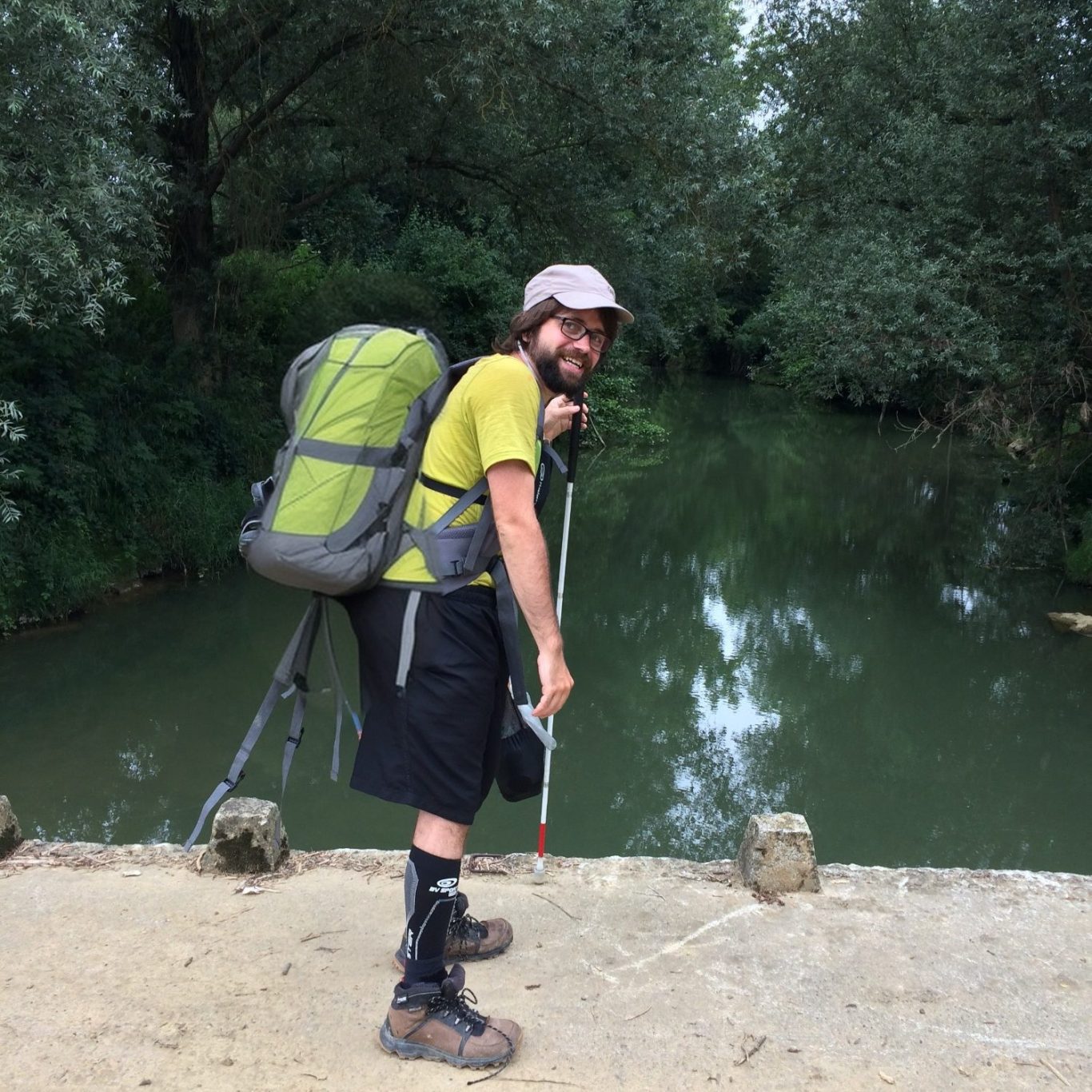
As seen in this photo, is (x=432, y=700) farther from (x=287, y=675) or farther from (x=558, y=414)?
(x=558, y=414)

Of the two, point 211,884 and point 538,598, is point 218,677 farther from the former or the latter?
point 538,598

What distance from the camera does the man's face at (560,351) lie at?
8.18 feet

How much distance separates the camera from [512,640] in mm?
2441

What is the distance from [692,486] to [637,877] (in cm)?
1560

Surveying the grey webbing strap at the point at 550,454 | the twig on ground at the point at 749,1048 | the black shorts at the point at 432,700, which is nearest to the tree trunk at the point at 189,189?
the grey webbing strap at the point at 550,454

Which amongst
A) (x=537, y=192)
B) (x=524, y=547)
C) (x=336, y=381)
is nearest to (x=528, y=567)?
(x=524, y=547)

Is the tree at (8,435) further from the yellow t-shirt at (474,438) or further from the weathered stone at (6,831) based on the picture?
the yellow t-shirt at (474,438)

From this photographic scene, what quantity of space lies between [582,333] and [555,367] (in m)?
0.11

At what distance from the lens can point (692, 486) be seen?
61.6 ft

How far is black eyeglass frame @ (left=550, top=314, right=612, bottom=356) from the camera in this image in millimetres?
2488

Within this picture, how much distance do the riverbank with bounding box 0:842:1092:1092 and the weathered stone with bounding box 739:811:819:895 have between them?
6cm

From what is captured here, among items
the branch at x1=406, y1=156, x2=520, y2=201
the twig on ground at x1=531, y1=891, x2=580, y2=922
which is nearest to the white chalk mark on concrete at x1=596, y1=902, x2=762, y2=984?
the twig on ground at x1=531, y1=891, x2=580, y2=922

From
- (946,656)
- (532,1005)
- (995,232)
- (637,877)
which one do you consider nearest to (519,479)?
(532,1005)

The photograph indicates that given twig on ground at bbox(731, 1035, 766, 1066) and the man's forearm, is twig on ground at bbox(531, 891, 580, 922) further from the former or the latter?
the man's forearm
